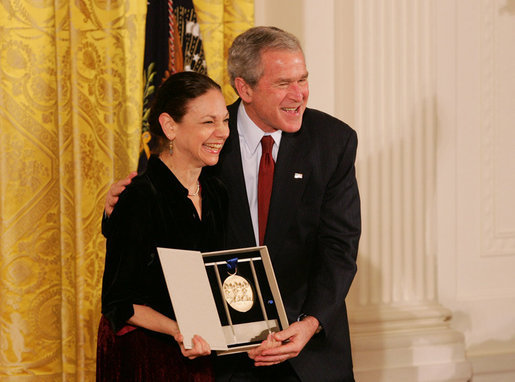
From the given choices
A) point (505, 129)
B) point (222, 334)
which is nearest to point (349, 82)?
point (505, 129)

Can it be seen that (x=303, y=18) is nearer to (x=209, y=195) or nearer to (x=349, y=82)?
(x=349, y=82)

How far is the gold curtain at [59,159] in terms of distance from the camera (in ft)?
9.59

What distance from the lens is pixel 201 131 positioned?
1.96 metres

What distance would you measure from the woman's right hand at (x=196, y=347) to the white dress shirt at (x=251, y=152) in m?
0.57

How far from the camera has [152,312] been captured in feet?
6.12

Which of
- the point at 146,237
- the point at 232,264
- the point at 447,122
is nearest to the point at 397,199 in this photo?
the point at 447,122

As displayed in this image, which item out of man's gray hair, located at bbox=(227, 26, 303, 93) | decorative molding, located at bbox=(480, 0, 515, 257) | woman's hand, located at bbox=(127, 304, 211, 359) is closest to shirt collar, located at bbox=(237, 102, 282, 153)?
man's gray hair, located at bbox=(227, 26, 303, 93)

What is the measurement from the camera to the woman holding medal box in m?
1.85

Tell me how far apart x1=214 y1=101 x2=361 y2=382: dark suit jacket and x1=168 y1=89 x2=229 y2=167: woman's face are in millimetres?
277

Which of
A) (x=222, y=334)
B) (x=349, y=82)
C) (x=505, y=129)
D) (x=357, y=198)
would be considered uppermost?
(x=349, y=82)

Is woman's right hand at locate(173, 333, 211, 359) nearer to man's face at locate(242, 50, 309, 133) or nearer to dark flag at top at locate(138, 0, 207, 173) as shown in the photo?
man's face at locate(242, 50, 309, 133)

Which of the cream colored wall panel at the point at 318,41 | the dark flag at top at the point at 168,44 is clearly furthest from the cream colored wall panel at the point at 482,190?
the dark flag at top at the point at 168,44

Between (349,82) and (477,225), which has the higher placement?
(349,82)

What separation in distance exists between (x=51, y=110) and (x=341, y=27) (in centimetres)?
134
